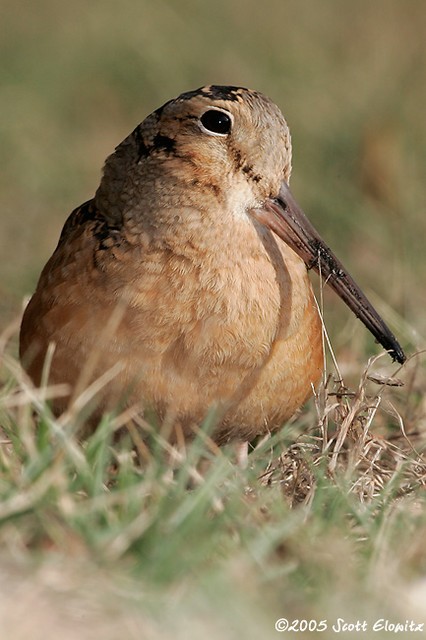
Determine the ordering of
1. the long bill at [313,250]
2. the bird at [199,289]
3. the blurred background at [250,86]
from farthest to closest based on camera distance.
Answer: the blurred background at [250,86], the long bill at [313,250], the bird at [199,289]

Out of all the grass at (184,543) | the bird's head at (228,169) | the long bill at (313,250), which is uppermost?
the bird's head at (228,169)

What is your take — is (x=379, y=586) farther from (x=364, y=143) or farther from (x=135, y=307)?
(x=364, y=143)

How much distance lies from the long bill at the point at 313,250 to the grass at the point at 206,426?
26cm

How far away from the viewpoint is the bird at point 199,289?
4.13 metres

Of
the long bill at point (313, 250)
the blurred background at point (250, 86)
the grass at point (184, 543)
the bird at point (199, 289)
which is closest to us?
the grass at point (184, 543)

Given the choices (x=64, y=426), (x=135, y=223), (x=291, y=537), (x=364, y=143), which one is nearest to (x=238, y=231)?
(x=135, y=223)

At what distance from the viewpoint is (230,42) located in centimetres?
997

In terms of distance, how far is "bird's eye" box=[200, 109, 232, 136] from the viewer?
421 centimetres

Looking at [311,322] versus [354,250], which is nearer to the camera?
[311,322]

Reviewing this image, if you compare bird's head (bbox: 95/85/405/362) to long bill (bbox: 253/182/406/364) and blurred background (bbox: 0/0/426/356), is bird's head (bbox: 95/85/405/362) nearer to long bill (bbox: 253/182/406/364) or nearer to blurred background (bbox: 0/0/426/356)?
long bill (bbox: 253/182/406/364)

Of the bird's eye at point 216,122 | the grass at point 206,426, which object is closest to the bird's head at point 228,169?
the bird's eye at point 216,122

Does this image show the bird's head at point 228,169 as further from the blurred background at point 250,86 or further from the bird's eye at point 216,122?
the blurred background at point 250,86

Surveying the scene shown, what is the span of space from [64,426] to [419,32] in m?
6.92

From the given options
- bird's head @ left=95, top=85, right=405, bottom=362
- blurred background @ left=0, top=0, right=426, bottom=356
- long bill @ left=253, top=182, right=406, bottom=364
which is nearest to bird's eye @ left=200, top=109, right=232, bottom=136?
bird's head @ left=95, top=85, right=405, bottom=362
